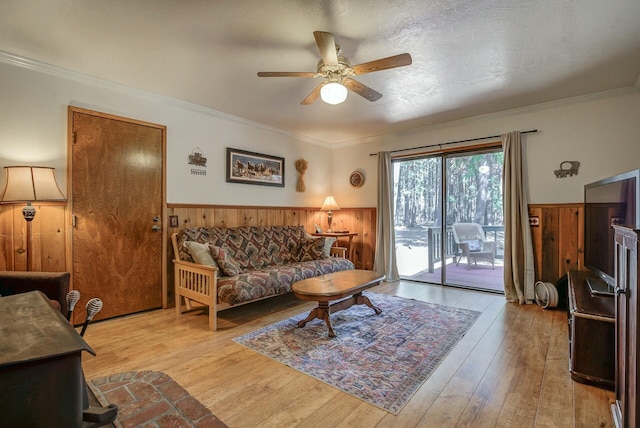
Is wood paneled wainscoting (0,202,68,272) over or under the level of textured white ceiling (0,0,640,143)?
under

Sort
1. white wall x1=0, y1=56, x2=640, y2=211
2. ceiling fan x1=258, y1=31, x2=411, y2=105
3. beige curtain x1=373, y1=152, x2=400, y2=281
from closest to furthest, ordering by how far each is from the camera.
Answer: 1. ceiling fan x1=258, y1=31, x2=411, y2=105
2. white wall x1=0, y1=56, x2=640, y2=211
3. beige curtain x1=373, y1=152, x2=400, y2=281

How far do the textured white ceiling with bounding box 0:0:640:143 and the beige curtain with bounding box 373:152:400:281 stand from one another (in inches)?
58.3

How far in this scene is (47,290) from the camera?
204 centimetres

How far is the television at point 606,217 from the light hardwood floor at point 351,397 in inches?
25.8

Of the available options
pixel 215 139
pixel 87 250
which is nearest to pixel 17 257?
pixel 87 250

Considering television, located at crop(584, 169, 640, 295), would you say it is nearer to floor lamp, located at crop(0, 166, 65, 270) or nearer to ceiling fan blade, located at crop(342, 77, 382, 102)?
ceiling fan blade, located at crop(342, 77, 382, 102)

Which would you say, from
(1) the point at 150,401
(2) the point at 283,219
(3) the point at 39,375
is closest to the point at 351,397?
(1) the point at 150,401

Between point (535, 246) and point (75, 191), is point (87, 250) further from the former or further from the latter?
point (535, 246)

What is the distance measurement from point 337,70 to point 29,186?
2562 mm

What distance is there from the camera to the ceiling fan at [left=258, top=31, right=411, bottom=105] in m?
1.99

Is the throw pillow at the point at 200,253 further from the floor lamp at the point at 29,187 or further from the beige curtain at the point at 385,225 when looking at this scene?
the beige curtain at the point at 385,225

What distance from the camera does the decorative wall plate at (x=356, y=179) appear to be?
16.9 feet

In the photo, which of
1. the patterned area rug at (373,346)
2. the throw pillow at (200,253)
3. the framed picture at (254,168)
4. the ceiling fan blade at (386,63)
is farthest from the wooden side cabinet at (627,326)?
the framed picture at (254,168)

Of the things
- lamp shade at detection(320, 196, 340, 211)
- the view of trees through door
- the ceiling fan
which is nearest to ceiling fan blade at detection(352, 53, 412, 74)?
the ceiling fan
